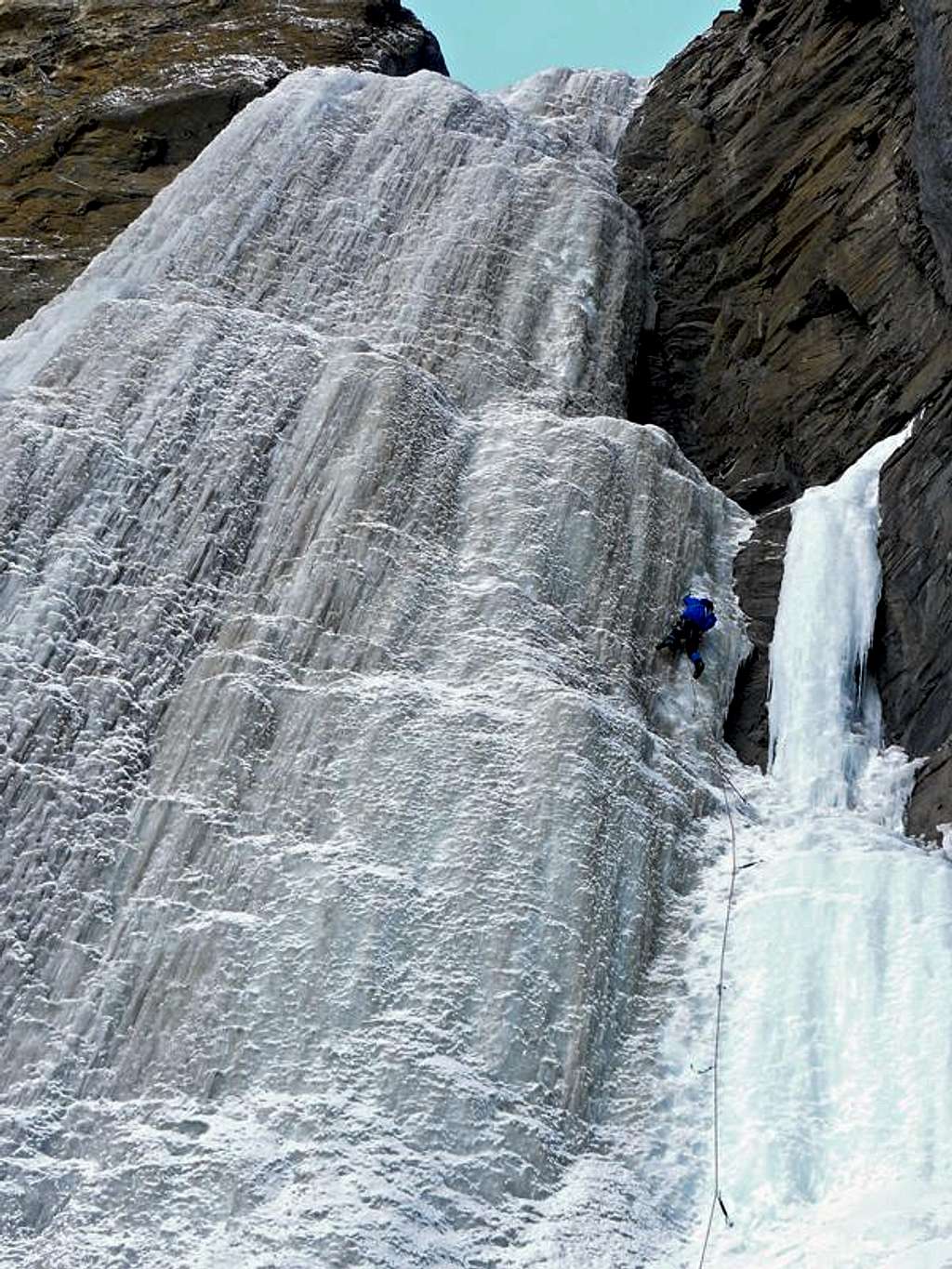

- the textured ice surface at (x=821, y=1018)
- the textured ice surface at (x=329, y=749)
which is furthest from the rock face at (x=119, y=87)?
the textured ice surface at (x=821, y=1018)

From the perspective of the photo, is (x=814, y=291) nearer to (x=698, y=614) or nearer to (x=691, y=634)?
(x=698, y=614)

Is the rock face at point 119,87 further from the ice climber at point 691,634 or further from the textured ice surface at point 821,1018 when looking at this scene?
the textured ice surface at point 821,1018

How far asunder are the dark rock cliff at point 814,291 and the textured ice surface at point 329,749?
1.35m

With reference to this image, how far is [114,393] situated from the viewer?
13.9 m

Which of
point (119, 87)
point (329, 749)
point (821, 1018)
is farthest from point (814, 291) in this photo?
point (119, 87)

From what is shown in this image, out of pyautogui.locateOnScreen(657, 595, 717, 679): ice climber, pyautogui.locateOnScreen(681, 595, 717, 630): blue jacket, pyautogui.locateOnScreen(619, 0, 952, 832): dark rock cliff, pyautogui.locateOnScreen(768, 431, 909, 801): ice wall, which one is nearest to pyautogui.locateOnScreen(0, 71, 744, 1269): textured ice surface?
pyautogui.locateOnScreen(657, 595, 717, 679): ice climber

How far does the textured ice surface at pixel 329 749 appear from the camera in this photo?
973cm

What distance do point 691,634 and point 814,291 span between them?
554cm

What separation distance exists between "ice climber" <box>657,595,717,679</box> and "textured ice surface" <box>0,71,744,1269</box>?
19 cm

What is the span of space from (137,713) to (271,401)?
373 centimetres

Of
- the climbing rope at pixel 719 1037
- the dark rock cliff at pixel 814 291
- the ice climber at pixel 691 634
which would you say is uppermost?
the dark rock cliff at pixel 814 291

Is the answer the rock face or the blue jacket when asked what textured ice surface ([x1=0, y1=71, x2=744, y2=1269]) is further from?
the rock face

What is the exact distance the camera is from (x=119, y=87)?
23625 mm

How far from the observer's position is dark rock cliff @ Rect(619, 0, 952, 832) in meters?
13.9
